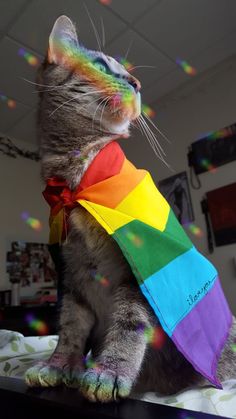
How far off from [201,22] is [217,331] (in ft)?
5.00

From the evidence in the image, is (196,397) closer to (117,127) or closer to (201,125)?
(117,127)

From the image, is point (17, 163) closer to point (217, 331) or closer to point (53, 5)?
point (53, 5)

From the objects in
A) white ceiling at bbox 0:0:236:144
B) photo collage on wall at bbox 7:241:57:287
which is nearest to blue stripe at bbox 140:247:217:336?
white ceiling at bbox 0:0:236:144

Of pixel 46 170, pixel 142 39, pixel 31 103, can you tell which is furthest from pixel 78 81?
pixel 31 103

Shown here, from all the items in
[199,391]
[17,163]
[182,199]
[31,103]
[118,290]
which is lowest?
[199,391]

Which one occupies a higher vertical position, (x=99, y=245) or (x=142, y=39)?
(x=142, y=39)

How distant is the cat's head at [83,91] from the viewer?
625 mm

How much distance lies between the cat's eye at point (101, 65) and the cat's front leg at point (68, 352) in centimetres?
44

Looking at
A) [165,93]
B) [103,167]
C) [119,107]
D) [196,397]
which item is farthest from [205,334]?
[165,93]

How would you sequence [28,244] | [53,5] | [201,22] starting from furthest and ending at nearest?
1. [28,244]
2. [201,22]
3. [53,5]

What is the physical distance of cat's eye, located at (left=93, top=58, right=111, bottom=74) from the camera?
66 cm

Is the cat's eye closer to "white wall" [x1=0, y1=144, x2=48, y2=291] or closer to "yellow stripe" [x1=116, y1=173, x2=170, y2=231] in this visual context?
"yellow stripe" [x1=116, y1=173, x2=170, y2=231]

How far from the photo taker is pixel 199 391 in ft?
1.49

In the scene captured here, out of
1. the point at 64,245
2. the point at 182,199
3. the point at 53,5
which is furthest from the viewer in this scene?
the point at 182,199
